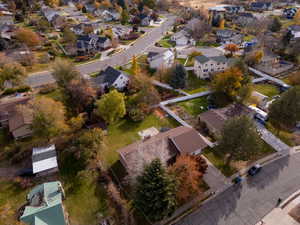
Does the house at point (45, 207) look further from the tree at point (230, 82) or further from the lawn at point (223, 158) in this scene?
the tree at point (230, 82)

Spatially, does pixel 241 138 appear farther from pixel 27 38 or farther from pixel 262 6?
pixel 262 6

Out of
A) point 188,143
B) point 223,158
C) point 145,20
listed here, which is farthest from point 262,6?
point 188,143

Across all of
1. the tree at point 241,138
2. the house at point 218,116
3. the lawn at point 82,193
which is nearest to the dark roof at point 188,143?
the tree at point 241,138

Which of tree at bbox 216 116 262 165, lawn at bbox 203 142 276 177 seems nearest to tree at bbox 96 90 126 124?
lawn at bbox 203 142 276 177

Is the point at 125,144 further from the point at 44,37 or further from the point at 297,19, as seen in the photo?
the point at 297,19

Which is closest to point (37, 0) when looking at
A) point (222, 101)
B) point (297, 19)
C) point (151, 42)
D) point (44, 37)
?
point (44, 37)

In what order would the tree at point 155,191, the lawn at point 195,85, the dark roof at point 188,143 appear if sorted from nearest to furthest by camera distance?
the tree at point 155,191 < the dark roof at point 188,143 < the lawn at point 195,85

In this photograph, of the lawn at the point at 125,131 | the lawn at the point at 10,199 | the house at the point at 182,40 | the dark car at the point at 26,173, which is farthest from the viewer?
the house at the point at 182,40
